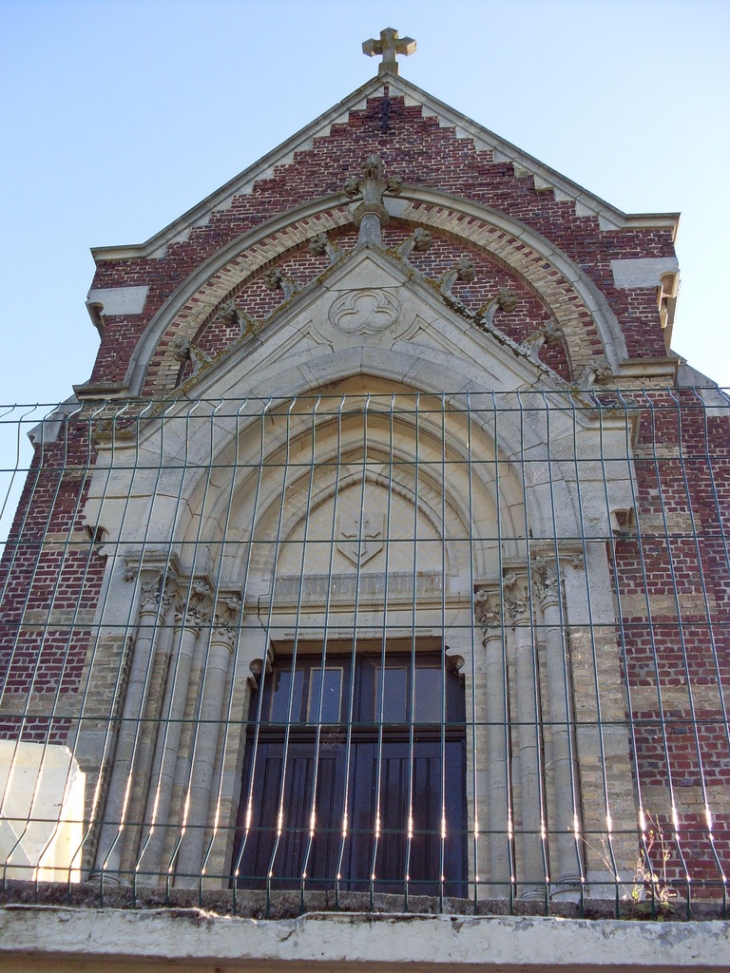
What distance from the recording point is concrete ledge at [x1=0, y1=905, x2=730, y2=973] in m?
5.41

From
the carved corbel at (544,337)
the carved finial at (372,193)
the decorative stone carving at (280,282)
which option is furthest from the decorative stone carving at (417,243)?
the carved corbel at (544,337)

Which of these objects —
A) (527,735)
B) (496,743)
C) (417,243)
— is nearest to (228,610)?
(496,743)

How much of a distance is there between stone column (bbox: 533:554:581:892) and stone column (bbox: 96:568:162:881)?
9.61 ft

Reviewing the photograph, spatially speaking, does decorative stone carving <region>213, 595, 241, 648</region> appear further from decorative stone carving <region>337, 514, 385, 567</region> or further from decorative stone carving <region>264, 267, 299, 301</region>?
decorative stone carving <region>264, 267, 299, 301</region>

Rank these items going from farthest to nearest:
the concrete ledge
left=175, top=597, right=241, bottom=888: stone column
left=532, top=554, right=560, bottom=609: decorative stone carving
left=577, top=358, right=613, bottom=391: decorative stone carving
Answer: left=577, top=358, right=613, bottom=391: decorative stone carving, left=532, top=554, right=560, bottom=609: decorative stone carving, left=175, top=597, right=241, bottom=888: stone column, the concrete ledge

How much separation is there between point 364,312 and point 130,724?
16.3 feet

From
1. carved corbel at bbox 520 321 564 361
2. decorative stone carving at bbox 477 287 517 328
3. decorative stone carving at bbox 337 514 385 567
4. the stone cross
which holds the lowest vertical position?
decorative stone carving at bbox 337 514 385 567

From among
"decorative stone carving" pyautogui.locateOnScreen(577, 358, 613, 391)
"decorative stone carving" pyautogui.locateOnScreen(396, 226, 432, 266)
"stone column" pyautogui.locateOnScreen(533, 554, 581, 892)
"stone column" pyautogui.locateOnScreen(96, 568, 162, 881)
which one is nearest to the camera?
"stone column" pyautogui.locateOnScreen(533, 554, 581, 892)

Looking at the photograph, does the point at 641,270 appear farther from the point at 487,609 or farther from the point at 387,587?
the point at 387,587

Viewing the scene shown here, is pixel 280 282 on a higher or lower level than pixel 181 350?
higher

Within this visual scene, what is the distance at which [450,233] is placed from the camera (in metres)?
13.6

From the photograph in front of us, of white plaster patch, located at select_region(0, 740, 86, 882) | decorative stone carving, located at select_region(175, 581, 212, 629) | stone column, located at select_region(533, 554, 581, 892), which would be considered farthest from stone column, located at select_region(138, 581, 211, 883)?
stone column, located at select_region(533, 554, 581, 892)

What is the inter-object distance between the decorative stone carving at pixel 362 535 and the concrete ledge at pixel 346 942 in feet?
15.9

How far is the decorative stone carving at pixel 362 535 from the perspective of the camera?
33.8 ft
